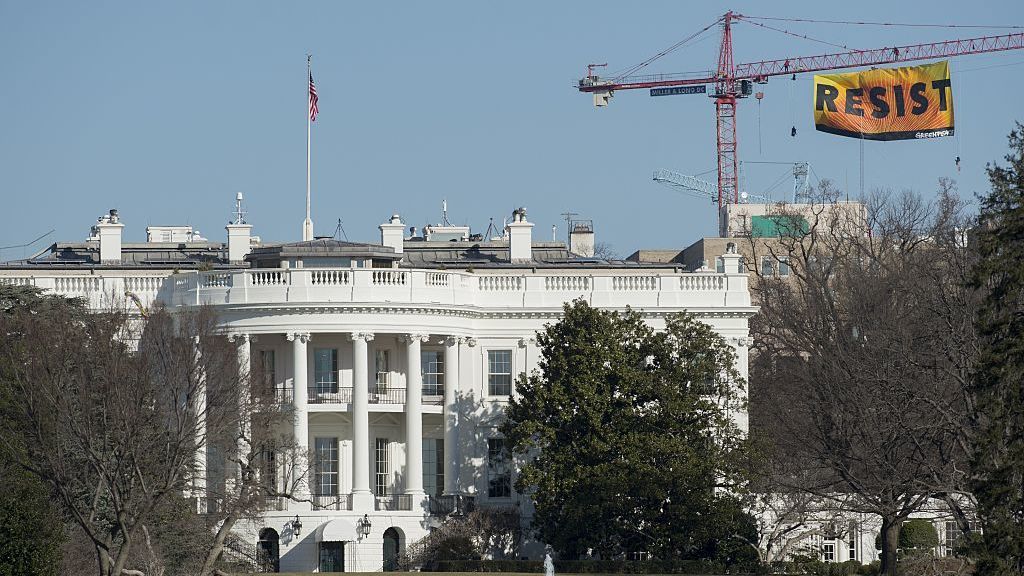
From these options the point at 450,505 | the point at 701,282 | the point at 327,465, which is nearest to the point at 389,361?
the point at 327,465

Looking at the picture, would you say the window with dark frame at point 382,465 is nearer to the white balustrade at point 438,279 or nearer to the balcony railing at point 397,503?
the balcony railing at point 397,503

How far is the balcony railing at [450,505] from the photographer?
3438 inches

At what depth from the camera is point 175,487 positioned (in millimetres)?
70750

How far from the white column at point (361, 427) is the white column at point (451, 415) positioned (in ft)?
11.0

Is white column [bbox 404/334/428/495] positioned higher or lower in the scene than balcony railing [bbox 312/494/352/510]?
higher

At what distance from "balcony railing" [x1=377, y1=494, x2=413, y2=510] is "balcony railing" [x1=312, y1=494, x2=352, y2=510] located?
1320 millimetres

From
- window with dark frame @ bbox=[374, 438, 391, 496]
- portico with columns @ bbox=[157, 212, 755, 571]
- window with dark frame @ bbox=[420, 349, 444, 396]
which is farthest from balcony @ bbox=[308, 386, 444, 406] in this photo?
window with dark frame @ bbox=[374, 438, 391, 496]

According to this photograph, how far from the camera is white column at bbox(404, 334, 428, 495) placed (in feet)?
287

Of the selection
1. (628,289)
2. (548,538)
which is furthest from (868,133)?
(548,538)

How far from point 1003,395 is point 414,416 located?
32.8m

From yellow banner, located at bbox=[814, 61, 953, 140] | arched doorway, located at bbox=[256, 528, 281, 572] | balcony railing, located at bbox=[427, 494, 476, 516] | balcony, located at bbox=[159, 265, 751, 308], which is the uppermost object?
yellow banner, located at bbox=[814, 61, 953, 140]

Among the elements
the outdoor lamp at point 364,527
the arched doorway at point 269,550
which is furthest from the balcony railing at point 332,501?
the arched doorway at point 269,550

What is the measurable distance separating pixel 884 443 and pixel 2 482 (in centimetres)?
2858

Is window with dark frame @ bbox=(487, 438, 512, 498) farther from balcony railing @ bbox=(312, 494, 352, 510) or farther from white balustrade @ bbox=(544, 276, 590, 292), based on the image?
white balustrade @ bbox=(544, 276, 590, 292)
